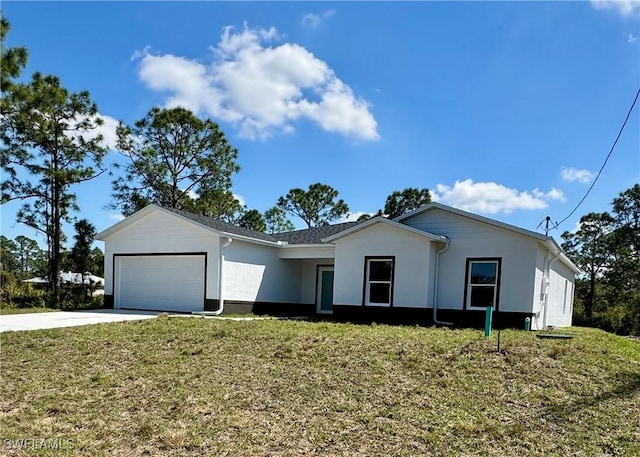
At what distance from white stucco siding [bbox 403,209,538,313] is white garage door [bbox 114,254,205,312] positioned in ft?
27.1

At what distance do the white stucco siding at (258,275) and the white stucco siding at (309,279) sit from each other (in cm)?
22

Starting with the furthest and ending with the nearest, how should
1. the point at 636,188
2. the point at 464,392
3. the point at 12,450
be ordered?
the point at 636,188 → the point at 464,392 → the point at 12,450

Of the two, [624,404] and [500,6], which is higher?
[500,6]

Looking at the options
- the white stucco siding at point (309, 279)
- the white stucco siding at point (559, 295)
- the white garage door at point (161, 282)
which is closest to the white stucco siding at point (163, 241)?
the white garage door at point (161, 282)

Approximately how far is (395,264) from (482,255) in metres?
2.57

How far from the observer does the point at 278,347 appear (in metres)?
7.75

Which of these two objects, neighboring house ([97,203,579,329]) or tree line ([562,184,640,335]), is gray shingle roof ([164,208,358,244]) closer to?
neighboring house ([97,203,579,329])

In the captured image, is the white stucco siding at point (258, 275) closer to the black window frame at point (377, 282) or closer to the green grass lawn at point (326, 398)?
the black window frame at point (377, 282)

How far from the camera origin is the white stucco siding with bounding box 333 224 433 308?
519 inches

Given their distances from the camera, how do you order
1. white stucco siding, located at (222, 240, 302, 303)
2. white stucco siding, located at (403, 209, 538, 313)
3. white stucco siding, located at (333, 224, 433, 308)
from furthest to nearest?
1. white stucco siding, located at (222, 240, 302, 303)
2. white stucco siding, located at (333, 224, 433, 308)
3. white stucco siding, located at (403, 209, 538, 313)

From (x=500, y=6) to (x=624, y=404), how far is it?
8825 mm

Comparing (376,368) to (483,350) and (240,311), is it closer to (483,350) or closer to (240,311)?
(483,350)

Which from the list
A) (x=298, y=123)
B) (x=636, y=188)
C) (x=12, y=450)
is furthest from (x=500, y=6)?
(x=636, y=188)

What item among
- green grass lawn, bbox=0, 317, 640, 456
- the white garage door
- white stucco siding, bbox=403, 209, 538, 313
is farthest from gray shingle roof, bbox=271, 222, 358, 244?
green grass lawn, bbox=0, 317, 640, 456
